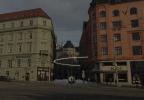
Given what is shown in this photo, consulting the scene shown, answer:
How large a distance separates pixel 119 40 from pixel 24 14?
37.0 metres

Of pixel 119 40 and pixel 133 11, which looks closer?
pixel 119 40

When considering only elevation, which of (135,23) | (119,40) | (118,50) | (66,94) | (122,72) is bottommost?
(66,94)

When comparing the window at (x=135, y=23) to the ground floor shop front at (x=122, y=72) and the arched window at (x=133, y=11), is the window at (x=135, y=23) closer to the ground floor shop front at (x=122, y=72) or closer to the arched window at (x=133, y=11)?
the arched window at (x=133, y=11)

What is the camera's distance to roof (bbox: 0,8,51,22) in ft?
277

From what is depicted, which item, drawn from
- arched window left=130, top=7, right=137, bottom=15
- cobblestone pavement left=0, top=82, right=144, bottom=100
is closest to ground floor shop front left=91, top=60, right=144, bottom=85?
arched window left=130, top=7, right=137, bottom=15

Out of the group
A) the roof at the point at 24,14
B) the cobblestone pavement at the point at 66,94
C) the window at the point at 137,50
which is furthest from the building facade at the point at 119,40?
the cobblestone pavement at the point at 66,94

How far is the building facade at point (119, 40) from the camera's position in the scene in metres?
60.4

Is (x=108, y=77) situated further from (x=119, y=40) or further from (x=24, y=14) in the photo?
(x=24, y=14)

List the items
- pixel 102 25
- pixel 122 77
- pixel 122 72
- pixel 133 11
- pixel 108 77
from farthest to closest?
pixel 102 25 → pixel 133 11 → pixel 108 77 → pixel 122 72 → pixel 122 77

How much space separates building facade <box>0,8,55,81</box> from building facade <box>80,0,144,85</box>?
21.6 meters

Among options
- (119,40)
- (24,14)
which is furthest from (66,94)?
(24,14)

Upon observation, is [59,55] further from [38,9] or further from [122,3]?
[122,3]

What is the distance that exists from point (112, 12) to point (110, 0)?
11.3 ft

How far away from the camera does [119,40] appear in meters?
62.6
